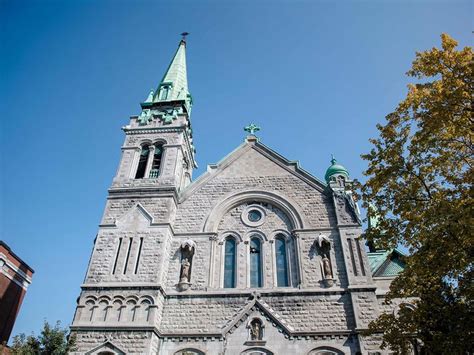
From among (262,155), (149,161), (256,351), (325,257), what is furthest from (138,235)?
(325,257)

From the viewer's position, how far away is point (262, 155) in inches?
917

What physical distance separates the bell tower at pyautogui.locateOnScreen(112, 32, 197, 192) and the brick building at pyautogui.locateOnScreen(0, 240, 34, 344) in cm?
719

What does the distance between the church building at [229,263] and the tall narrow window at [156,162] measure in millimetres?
64

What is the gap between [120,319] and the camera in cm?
1672

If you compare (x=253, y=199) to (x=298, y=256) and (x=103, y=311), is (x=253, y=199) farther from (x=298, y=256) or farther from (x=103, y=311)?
(x=103, y=311)

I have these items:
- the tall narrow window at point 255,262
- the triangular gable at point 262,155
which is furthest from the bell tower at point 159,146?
the tall narrow window at point 255,262

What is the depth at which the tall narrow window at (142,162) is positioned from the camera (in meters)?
23.5

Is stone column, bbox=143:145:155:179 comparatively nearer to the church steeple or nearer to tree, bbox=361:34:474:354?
the church steeple

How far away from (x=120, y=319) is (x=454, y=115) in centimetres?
1531

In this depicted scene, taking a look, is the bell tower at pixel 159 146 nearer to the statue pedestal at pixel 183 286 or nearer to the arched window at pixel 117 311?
the statue pedestal at pixel 183 286

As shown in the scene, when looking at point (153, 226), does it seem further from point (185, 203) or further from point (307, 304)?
point (307, 304)

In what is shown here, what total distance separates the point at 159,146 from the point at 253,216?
26.8ft

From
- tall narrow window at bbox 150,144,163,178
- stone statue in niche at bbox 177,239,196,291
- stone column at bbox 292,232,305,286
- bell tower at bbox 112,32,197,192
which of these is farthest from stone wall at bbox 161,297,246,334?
tall narrow window at bbox 150,144,163,178

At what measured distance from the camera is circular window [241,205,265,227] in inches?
799
